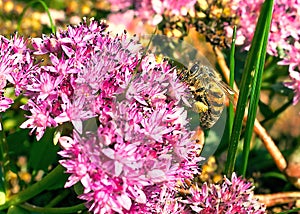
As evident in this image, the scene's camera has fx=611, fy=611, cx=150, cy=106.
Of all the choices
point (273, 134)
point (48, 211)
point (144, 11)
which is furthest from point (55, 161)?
point (273, 134)

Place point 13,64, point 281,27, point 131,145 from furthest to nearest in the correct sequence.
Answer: point 281,27
point 13,64
point 131,145

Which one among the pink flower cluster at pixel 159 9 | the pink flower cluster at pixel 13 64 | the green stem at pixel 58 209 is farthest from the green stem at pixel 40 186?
the pink flower cluster at pixel 159 9

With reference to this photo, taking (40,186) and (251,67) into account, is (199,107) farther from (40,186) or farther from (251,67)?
(40,186)

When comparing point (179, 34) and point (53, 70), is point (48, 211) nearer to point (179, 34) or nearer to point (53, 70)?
point (53, 70)

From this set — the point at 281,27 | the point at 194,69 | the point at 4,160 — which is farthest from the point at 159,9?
the point at 4,160

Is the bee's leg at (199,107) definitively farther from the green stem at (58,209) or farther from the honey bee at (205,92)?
the green stem at (58,209)

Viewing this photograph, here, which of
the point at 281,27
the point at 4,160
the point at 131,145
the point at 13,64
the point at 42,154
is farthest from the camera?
the point at 281,27

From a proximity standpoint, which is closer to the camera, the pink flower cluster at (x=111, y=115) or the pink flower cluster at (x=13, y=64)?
the pink flower cluster at (x=111, y=115)
